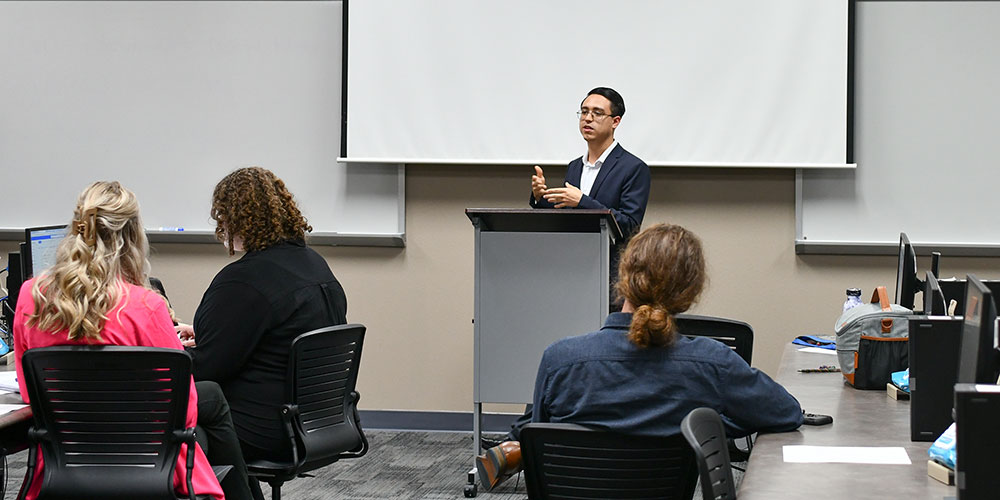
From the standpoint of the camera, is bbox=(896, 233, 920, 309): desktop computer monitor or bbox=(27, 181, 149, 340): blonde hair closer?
→ bbox=(27, 181, 149, 340): blonde hair

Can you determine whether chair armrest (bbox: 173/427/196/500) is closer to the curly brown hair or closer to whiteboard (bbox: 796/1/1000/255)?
the curly brown hair

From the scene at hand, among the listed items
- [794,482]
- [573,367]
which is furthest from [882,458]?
[573,367]

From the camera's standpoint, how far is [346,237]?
5.50m

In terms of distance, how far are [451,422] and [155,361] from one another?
3.22 m

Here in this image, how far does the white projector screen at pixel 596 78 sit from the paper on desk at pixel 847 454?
3.00 meters

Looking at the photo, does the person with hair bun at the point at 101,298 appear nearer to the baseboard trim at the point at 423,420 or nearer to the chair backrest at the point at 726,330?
the chair backrest at the point at 726,330

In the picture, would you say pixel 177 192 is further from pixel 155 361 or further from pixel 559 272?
pixel 155 361

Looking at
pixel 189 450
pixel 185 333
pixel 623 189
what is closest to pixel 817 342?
pixel 623 189

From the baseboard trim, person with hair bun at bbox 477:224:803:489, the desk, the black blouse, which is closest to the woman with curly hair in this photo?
the black blouse

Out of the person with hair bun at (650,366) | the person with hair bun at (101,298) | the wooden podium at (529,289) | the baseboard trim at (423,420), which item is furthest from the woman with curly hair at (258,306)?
the baseboard trim at (423,420)

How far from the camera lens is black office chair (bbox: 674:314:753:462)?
3.15 meters

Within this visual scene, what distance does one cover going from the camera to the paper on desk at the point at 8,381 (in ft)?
9.35

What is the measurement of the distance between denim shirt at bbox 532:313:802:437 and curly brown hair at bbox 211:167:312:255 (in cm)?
130

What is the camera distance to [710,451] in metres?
1.95
